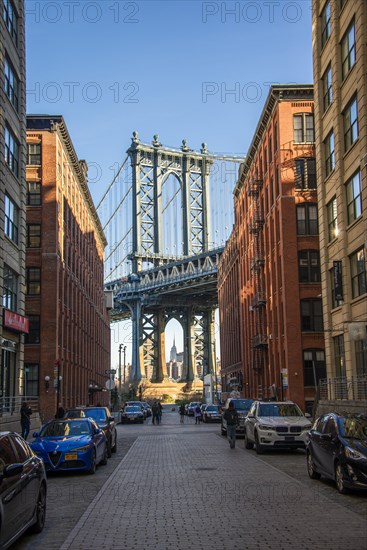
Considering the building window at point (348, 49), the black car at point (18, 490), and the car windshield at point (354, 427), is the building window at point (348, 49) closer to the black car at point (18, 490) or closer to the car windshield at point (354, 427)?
the car windshield at point (354, 427)

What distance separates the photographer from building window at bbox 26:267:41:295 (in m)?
50.2

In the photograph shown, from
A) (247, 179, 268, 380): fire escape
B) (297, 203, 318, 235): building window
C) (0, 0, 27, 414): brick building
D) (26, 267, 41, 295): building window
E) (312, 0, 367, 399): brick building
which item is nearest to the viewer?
(312, 0, 367, 399): brick building

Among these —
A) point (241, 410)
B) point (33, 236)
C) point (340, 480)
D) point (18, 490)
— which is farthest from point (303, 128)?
point (18, 490)

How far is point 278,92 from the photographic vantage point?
161 feet

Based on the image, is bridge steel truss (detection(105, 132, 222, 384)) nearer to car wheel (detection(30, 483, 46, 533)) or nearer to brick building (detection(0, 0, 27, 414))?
brick building (detection(0, 0, 27, 414))

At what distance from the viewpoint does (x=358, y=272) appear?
28.5 meters

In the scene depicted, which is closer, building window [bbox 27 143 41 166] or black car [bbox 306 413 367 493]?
black car [bbox 306 413 367 493]

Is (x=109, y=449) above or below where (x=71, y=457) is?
below

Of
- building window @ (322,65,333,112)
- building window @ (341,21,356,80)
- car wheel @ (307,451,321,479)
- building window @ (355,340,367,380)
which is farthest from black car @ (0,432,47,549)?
building window @ (322,65,333,112)

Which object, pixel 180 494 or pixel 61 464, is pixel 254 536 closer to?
pixel 180 494

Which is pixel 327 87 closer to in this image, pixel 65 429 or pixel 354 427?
pixel 65 429

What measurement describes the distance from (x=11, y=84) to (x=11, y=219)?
6.12m

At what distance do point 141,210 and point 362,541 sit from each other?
125m

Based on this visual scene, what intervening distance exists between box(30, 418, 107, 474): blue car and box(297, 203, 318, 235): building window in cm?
3219
